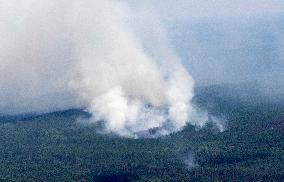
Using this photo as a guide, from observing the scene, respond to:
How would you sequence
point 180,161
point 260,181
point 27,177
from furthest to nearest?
point 180,161
point 27,177
point 260,181

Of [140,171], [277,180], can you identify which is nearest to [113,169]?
[140,171]

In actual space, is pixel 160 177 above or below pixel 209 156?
below

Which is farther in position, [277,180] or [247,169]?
[247,169]

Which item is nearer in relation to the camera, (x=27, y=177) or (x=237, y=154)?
(x=27, y=177)

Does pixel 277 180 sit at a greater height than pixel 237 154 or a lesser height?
lesser

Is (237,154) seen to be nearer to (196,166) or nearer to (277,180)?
(196,166)

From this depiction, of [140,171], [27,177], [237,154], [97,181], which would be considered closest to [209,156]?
[237,154]

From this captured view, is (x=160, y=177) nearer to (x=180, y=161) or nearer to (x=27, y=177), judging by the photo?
(x=180, y=161)

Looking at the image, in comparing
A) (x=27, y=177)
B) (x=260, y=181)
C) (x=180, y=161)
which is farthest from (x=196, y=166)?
(x=27, y=177)

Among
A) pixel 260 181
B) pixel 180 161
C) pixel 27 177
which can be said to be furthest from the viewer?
pixel 180 161
